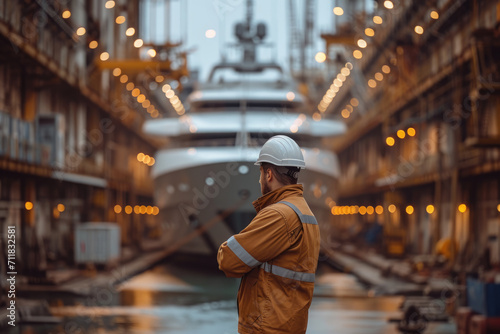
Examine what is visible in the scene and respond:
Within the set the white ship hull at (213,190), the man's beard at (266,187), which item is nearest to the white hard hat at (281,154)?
the man's beard at (266,187)

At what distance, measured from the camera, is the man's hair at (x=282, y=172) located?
516 cm

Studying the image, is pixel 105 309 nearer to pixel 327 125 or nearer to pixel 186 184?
pixel 186 184

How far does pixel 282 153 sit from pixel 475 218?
72.8 ft

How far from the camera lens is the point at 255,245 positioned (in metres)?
4.75

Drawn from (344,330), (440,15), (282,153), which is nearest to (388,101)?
(440,15)

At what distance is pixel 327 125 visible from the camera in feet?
91.2

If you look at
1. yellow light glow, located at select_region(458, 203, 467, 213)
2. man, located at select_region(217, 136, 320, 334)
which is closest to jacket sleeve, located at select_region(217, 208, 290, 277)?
man, located at select_region(217, 136, 320, 334)

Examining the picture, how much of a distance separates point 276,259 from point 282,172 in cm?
54

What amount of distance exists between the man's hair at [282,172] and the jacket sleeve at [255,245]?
0.40 meters

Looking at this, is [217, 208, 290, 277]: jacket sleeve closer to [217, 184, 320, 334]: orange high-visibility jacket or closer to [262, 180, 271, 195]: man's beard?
[217, 184, 320, 334]: orange high-visibility jacket

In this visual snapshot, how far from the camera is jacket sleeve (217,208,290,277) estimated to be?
4.76 metres

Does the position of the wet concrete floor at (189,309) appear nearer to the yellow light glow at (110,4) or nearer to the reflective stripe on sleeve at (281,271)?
the reflective stripe on sleeve at (281,271)

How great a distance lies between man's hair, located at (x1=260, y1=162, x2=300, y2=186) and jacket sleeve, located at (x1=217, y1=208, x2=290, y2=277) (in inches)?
15.7

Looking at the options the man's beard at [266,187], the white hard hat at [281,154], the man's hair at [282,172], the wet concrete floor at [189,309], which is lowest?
the wet concrete floor at [189,309]
